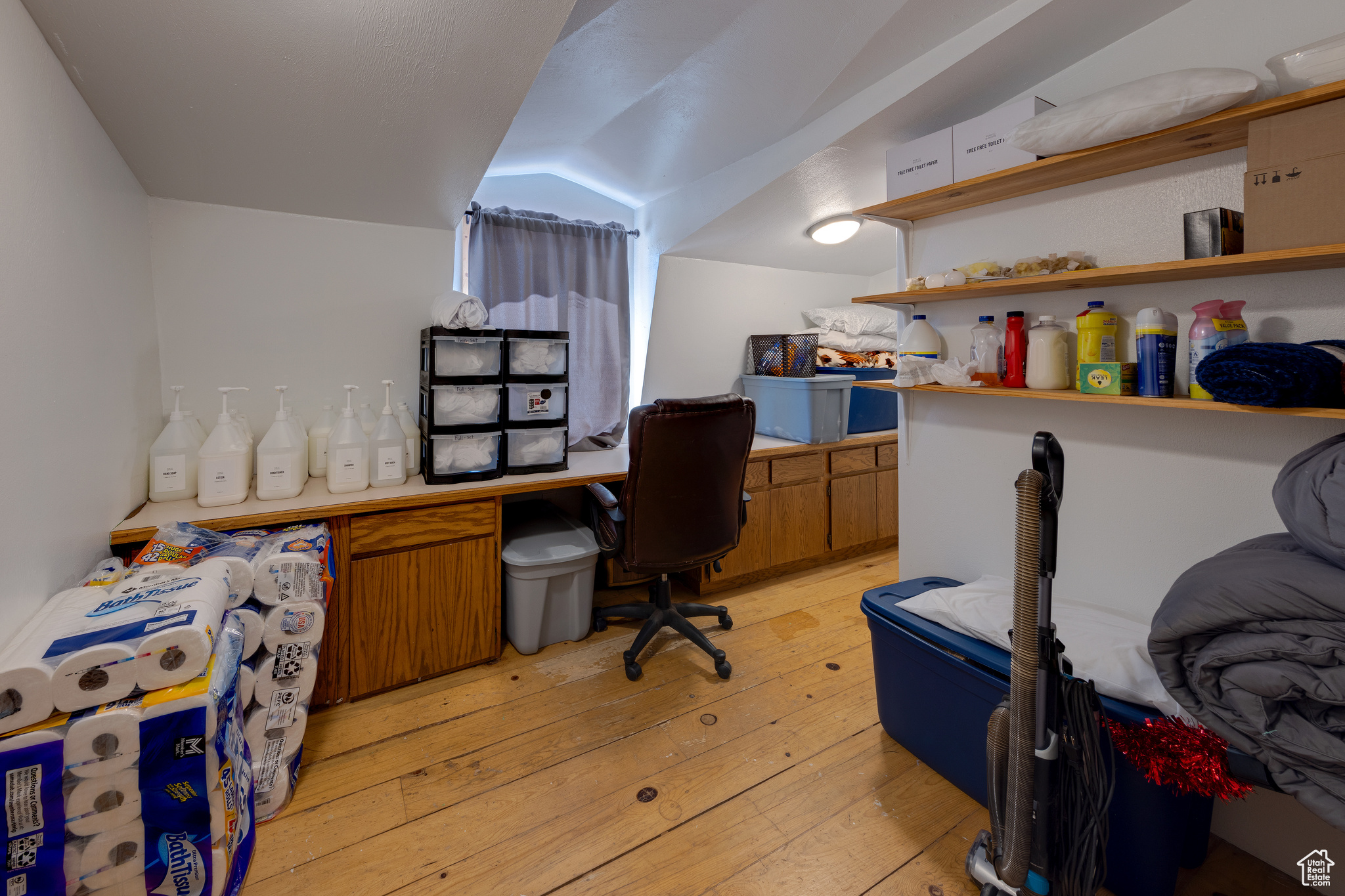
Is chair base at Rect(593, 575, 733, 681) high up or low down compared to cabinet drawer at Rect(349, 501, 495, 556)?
down

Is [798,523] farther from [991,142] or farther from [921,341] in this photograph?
[991,142]

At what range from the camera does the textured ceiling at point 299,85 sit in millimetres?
1294

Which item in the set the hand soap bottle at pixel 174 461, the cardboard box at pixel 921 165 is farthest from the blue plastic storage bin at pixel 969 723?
the hand soap bottle at pixel 174 461

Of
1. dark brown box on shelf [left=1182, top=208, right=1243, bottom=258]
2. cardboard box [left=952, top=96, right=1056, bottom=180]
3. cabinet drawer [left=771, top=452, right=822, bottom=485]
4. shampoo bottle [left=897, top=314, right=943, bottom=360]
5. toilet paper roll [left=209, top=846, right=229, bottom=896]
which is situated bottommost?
toilet paper roll [left=209, top=846, right=229, bottom=896]

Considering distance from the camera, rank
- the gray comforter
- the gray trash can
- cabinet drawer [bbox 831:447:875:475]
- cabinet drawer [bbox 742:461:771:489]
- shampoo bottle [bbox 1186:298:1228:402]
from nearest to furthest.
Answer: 1. the gray comforter
2. shampoo bottle [bbox 1186:298:1228:402]
3. the gray trash can
4. cabinet drawer [bbox 742:461:771:489]
5. cabinet drawer [bbox 831:447:875:475]

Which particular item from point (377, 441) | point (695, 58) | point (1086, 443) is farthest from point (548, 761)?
point (695, 58)

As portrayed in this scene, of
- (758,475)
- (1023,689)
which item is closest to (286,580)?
(1023,689)

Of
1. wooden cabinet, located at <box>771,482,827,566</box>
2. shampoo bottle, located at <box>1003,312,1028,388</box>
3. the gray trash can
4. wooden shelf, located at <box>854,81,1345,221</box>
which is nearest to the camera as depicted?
wooden shelf, located at <box>854,81,1345,221</box>

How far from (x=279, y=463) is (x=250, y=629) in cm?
71

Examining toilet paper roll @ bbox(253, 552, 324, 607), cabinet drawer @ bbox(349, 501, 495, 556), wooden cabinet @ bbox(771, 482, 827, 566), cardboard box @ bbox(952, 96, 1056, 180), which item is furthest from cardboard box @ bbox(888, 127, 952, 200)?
toilet paper roll @ bbox(253, 552, 324, 607)

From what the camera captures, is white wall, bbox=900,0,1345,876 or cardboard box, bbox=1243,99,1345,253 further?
white wall, bbox=900,0,1345,876

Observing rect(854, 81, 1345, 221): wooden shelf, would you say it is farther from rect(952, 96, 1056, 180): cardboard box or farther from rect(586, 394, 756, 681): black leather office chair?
rect(586, 394, 756, 681): black leather office chair

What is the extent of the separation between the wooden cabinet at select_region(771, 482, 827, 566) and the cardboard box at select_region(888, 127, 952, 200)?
1.56 metres

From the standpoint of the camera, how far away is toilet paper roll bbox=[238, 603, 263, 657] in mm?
1423
